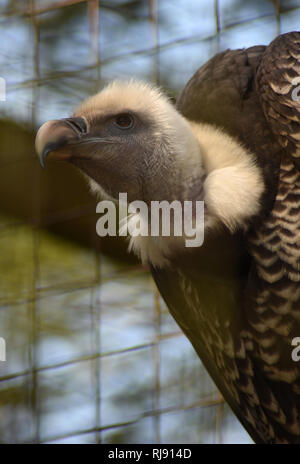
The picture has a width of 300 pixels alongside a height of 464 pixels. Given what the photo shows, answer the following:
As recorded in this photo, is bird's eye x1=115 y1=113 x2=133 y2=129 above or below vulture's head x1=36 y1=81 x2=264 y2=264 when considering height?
above

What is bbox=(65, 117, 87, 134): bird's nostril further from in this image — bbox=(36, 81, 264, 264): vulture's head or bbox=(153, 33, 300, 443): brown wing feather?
bbox=(153, 33, 300, 443): brown wing feather

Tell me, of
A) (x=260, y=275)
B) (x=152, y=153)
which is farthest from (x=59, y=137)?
(x=260, y=275)

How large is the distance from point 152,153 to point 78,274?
114 centimetres

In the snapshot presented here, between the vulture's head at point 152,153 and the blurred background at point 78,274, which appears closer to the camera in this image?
the vulture's head at point 152,153

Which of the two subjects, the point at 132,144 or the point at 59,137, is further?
the point at 132,144

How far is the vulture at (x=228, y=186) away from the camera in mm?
1654

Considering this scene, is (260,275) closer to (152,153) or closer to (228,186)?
(228,186)

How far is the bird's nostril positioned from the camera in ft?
5.66

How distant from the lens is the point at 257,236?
5.46 feet

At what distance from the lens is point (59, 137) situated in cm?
167

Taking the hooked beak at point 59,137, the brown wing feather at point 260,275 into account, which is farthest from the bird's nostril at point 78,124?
the brown wing feather at point 260,275

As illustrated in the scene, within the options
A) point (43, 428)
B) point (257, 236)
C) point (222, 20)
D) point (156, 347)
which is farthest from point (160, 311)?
point (257, 236)

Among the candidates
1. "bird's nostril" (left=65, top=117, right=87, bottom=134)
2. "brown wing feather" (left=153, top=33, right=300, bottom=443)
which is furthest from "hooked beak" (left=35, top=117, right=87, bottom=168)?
"brown wing feather" (left=153, top=33, right=300, bottom=443)

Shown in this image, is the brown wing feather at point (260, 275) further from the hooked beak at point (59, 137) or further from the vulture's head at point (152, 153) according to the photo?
the hooked beak at point (59, 137)
